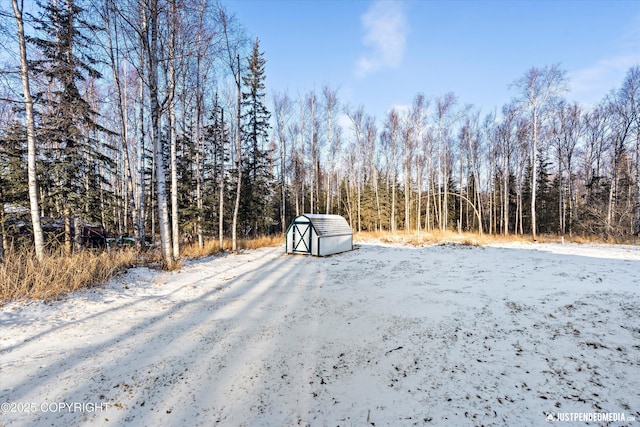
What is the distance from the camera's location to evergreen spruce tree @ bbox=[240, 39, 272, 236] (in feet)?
53.8

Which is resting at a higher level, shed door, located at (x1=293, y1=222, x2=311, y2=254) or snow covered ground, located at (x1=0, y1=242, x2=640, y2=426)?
shed door, located at (x1=293, y1=222, x2=311, y2=254)

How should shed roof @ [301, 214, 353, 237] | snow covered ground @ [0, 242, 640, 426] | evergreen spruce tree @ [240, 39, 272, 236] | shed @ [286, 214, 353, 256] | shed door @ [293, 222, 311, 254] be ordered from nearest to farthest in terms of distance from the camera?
snow covered ground @ [0, 242, 640, 426] < shed @ [286, 214, 353, 256] < shed door @ [293, 222, 311, 254] < shed roof @ [301, 214, 353, 237] < evergreen spruce tree @ [240, 39, 272, 236]

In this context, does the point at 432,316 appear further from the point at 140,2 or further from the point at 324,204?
the point at 324,204

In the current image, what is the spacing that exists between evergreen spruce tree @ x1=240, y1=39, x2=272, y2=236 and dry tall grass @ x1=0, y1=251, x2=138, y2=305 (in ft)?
33.7

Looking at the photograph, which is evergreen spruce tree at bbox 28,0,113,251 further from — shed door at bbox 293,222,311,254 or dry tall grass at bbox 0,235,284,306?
shed door at bbox 293,222,311,254

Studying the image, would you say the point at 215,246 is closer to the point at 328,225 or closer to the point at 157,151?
the point at 328,225

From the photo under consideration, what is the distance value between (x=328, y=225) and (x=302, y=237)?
1.58 metres

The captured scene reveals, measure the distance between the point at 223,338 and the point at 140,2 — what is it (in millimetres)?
9338

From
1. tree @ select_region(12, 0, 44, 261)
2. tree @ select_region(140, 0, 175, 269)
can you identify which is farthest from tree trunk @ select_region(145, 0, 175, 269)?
tree @ select_region(12, 0, 44, 261)

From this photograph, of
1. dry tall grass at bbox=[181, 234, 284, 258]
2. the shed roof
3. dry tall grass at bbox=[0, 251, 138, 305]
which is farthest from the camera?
the shed roof

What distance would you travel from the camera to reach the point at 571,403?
89.3 inches

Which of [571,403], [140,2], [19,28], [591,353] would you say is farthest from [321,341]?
[140,2]

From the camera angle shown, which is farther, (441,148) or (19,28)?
(441,148)

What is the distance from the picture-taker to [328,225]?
12.4m
